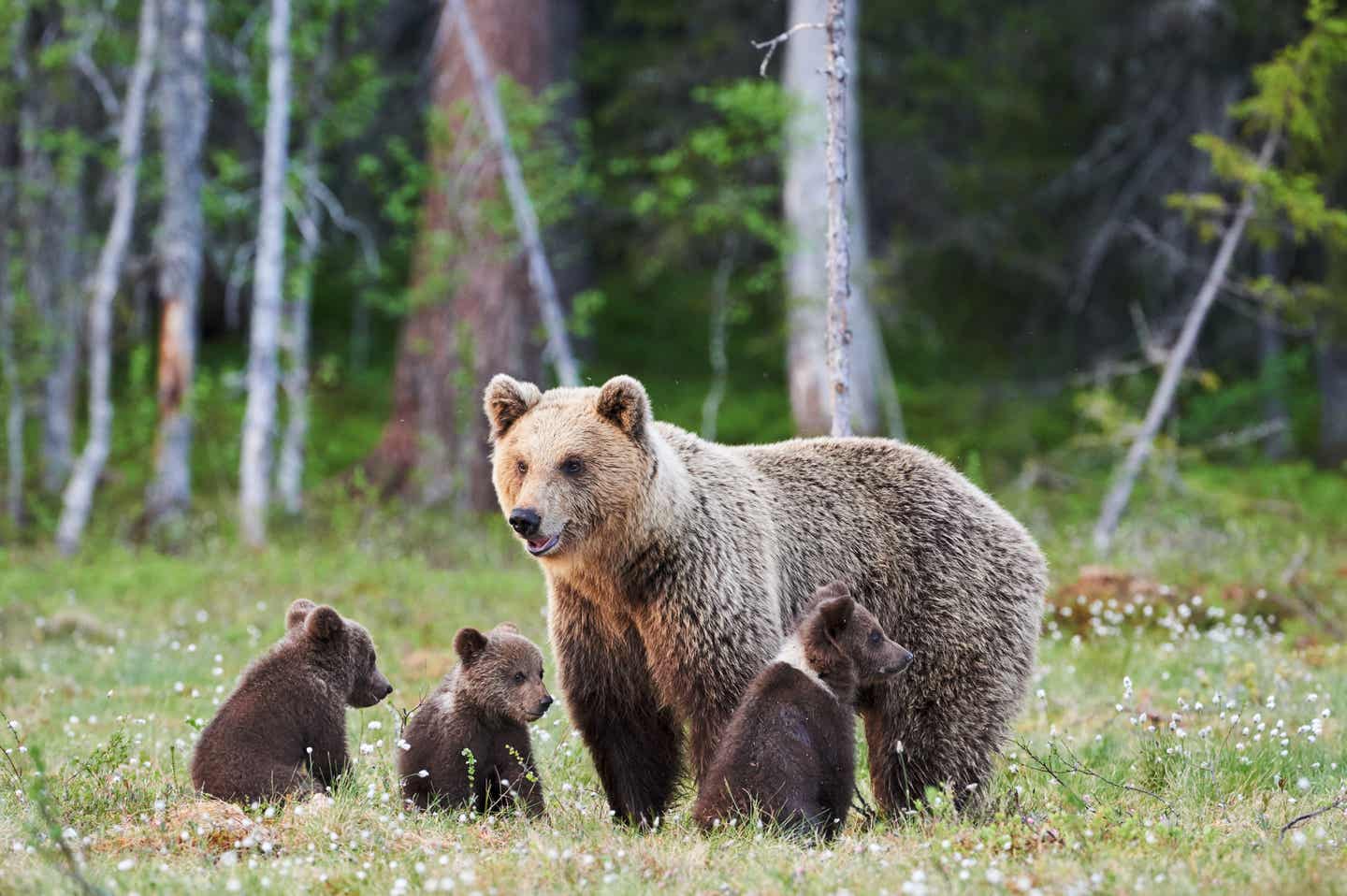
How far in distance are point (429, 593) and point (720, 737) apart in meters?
6.83

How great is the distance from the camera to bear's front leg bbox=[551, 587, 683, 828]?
6609 millimetres

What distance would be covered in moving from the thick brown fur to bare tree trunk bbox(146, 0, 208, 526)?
10799 mm

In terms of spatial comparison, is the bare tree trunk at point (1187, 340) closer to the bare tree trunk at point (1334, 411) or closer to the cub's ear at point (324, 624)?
the bare tree trunk at point (1334, 411)

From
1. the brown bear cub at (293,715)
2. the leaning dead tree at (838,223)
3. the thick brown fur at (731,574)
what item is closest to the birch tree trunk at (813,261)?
the leaning dead tree at (838,223)

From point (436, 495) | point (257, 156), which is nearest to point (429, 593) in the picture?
point (436, 495)

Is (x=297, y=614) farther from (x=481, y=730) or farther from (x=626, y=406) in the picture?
(x=626, y=406)

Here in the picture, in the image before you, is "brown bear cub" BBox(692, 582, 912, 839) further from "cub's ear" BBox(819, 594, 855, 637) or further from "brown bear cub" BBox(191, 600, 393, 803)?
"brown bear cub" BBox(191, 600, 393, 803)

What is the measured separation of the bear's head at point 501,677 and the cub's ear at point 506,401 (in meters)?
0.91

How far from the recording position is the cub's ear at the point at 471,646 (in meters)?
6.73

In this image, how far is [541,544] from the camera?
616 centimetres

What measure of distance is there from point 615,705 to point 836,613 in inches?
43.9

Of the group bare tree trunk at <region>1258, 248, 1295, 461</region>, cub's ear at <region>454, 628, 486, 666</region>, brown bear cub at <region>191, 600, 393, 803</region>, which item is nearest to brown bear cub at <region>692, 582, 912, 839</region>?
cub's ear at <region>454, 628, 486, 666</region>

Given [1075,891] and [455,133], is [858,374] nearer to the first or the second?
[455,133]

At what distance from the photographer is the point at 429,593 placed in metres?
12.7
